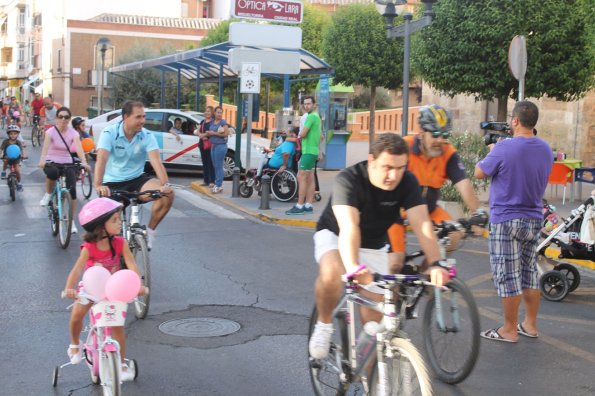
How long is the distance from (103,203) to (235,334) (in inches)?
74.4

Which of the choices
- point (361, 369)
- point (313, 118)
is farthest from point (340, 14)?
point (361, 369)

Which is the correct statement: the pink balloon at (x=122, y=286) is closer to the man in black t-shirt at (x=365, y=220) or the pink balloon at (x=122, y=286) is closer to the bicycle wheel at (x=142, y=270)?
the man in black t-shirt at (x=365, y=220)

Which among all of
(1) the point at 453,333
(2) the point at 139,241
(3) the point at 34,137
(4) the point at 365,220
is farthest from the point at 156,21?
(4) the point at 365,220

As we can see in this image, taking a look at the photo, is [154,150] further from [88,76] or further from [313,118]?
[88,76]

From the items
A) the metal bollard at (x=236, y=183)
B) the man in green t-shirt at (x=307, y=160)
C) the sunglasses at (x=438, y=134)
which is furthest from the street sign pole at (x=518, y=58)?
the sunglasses at (x=438, y=134)

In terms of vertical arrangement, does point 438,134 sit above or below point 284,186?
above

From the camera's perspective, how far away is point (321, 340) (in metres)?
4.66

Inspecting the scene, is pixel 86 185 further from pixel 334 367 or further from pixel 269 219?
pixel 334 367

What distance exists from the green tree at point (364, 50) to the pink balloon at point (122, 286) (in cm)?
2469

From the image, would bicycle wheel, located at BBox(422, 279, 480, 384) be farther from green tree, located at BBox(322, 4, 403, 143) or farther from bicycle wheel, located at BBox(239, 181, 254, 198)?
green tree, located at BBox(322, 4, 403, 143)

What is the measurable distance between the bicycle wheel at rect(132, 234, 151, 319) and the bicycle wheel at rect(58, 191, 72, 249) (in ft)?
10.6

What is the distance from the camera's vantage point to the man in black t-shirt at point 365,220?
438 cm

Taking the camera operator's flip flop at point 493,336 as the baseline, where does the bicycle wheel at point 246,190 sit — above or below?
above

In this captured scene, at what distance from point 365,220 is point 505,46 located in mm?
13930
